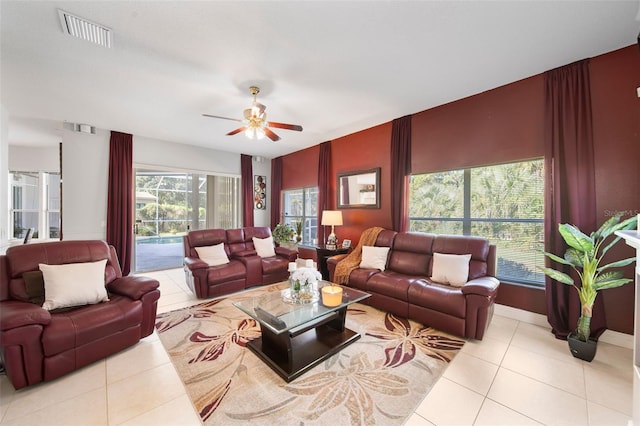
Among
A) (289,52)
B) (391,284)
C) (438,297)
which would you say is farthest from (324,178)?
(438,297)

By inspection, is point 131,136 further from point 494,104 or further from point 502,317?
point 502,317

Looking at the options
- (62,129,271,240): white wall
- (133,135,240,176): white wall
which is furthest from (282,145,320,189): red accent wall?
(62,129,271,240): white wall

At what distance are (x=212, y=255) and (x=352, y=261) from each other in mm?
2314

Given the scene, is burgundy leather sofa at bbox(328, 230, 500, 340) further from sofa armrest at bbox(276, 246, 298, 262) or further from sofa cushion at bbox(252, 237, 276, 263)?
sofa cushion at bbox(252, 237, 276, 263)

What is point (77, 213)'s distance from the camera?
434 centimetres

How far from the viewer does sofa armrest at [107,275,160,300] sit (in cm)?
237

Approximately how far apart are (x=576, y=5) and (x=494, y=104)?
4.33ft

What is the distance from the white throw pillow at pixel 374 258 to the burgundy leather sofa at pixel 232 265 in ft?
5.01

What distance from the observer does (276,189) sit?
21.9ft

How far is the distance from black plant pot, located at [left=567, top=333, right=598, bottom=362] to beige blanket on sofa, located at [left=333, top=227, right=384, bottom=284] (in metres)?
2.33

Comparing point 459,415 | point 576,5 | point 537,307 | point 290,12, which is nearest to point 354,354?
point 459,415

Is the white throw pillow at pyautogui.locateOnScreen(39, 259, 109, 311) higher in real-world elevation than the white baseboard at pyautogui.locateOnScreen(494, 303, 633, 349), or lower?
higher

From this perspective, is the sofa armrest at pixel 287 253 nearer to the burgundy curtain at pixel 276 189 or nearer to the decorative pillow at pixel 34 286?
the burgundy curtain at pixel 276 189

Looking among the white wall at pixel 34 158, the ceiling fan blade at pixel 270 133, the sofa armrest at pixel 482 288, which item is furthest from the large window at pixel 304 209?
the white wall at pixel 34 158
